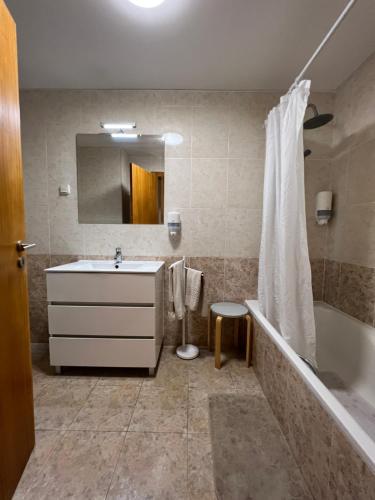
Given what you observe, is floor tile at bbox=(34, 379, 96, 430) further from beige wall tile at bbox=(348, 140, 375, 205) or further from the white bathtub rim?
beige wall tile at bbox=(348, 140, 375, 205)

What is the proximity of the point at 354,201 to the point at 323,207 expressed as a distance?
213mm

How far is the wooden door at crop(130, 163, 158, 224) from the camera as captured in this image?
187 cm

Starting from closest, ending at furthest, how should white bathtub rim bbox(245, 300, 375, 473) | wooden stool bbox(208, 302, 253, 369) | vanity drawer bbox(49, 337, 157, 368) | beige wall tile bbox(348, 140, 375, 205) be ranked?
white bathtub rim bbox(245, 300, 375, 473), beige wall tile bbox(348, 140, 375, 205), vanity drawer bbox(49, 337, 157, 368), wooden stool bbox(208, 302, 253, 369)

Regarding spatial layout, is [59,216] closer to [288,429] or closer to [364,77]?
[288,429]

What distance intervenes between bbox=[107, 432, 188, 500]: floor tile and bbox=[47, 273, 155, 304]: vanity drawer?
76 centimetres

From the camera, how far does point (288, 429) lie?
106 cm

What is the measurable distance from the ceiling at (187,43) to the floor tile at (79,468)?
2.26 m

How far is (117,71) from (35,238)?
153 cm

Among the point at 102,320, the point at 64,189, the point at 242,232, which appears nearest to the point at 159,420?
the point at 102,320

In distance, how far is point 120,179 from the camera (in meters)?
1.88

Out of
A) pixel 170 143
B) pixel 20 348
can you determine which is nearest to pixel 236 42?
pixel 170 143

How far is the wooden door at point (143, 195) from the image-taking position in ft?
6.14

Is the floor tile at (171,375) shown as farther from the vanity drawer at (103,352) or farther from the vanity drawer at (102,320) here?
the vanity drawer at (102,320)

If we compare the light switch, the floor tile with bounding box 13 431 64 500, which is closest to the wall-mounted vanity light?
the light switch
